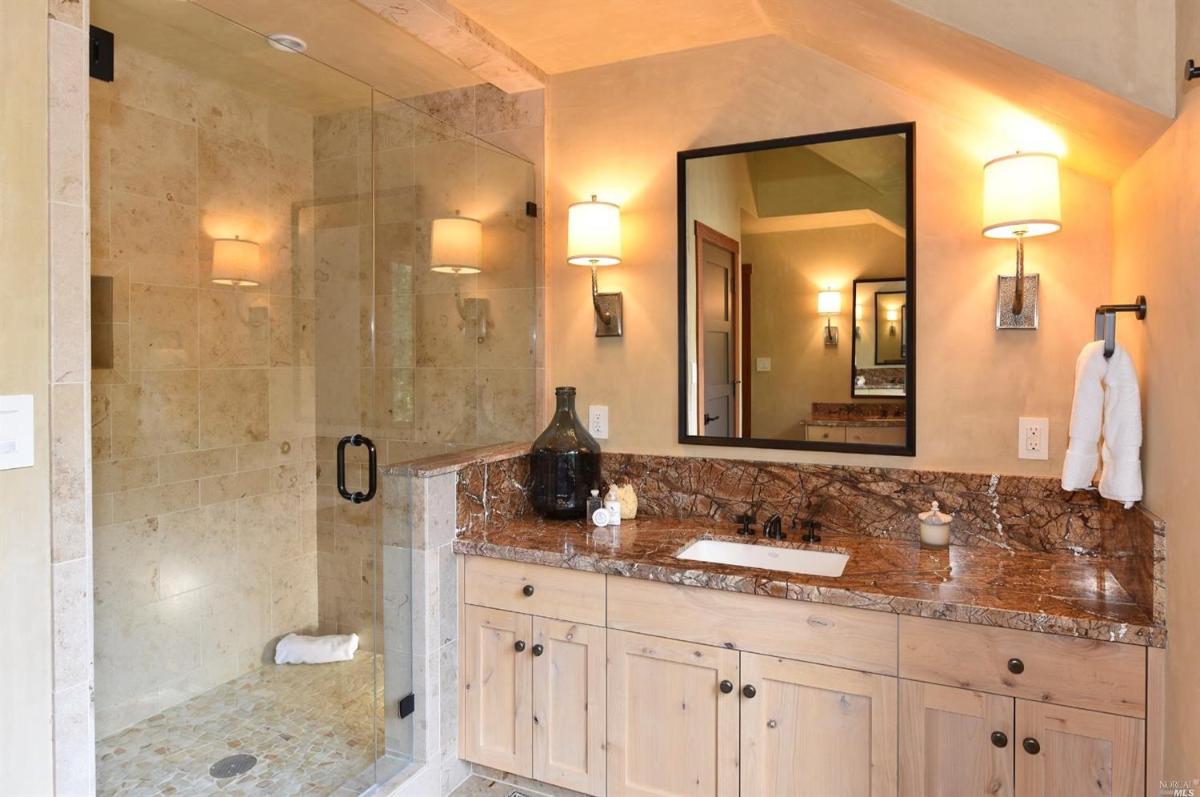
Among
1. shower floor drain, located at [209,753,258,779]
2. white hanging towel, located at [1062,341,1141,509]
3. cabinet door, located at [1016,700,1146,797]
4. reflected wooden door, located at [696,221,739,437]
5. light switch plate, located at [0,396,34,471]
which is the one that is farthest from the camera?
reflected wooden door, located at [696,221,739,437]

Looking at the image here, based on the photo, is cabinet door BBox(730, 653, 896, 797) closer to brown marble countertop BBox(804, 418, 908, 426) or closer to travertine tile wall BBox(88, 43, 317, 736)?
brown marble countertop BBox(804, 418, 908, 426)

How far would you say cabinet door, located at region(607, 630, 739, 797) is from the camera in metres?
1.87

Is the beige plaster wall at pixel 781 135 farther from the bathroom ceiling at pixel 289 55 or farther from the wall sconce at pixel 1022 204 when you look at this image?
the bathroom ceiling at pixel 289 55

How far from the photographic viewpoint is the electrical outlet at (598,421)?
8.73 feet

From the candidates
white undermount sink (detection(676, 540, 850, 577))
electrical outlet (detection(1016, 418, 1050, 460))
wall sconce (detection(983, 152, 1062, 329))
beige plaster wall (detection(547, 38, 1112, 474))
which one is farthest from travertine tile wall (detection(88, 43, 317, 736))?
electrical outlet (detection(1016, 418, 1050, 460))

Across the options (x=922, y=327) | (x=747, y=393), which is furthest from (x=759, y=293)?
(x=922, y=327)

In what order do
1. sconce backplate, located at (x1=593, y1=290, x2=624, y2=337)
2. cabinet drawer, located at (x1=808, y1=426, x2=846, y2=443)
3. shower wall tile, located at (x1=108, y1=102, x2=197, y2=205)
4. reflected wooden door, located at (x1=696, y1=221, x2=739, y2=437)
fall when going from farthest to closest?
sconce backplate, located at (x1=593, y1=290, x2=624, y2=337) < reflected wooden door, located at (x1=696, y1=221, x2=739, y2=437) < cabinet drawer, located at (x1=808, y1=426, x2=846, y2=443) < shower wall tile, located at (x1=108, y1=102, x2=197, y2=205)

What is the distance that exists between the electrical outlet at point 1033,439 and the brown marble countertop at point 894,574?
28 cm

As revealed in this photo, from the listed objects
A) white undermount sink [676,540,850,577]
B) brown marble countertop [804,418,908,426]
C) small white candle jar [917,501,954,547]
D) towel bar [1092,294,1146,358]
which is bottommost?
white undermount sink [676,540,850,577]

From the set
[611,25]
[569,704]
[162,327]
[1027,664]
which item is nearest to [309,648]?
[569,704]

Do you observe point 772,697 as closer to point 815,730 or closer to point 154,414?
point 815,730

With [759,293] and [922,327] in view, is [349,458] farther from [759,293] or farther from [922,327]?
[922,327]

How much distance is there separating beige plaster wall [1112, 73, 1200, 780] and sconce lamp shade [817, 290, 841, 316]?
758 millimetres

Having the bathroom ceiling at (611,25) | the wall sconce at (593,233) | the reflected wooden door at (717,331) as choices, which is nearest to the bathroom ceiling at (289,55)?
the bathroom ceiling at (611,25)
